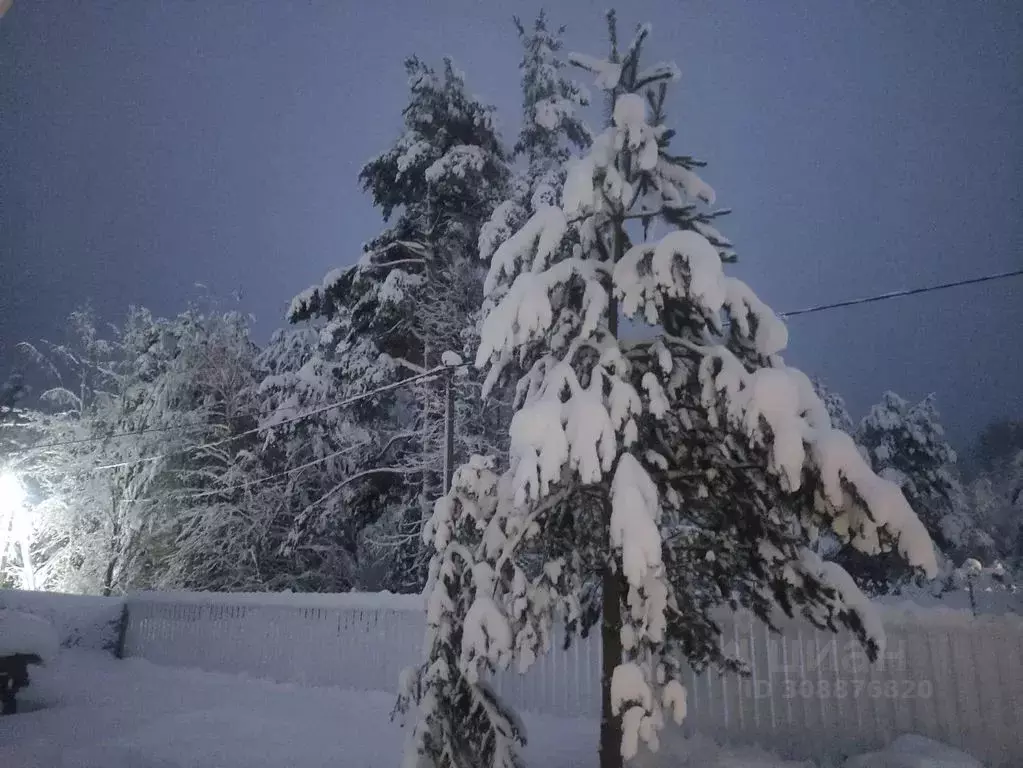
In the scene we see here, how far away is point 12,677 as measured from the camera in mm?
11461

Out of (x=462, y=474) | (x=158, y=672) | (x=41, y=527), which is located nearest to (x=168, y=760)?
(x=462, y=474)

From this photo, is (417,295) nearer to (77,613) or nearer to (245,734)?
(245,734)

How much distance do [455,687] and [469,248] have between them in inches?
553

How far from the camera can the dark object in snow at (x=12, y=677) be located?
→ 11.2 metres

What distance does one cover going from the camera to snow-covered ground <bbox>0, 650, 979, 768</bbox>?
7.13m

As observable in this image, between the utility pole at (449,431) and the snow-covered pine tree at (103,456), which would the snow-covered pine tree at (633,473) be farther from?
the snow-covered pine tree at (103,456)

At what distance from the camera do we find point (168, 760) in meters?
7.64

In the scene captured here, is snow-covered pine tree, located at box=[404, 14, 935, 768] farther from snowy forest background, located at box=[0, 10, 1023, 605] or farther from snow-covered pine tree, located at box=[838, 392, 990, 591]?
snow-covered pine tree, located at box=[838, 392, 990, 591]

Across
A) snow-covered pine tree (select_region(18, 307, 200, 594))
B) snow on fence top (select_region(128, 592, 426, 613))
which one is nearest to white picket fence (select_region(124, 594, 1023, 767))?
snow on fence top (select_region(128, 592, 426, 613))

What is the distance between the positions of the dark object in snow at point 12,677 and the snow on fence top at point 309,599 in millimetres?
4033

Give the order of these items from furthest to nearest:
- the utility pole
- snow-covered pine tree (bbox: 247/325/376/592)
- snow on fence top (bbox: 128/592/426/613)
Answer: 1. snow-covered pine tree (bbox: 247/325/376/592)
2. the utility pole
3. snow on fence top (bbox: 128/592/426/613)

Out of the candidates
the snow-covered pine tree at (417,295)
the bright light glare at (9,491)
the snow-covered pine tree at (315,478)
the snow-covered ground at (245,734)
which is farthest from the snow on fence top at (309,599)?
the bright light glare at (9,491)

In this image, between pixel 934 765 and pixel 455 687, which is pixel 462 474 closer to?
pixel 455 687

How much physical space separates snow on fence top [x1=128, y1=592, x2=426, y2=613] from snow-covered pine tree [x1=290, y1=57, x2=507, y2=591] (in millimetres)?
3299
